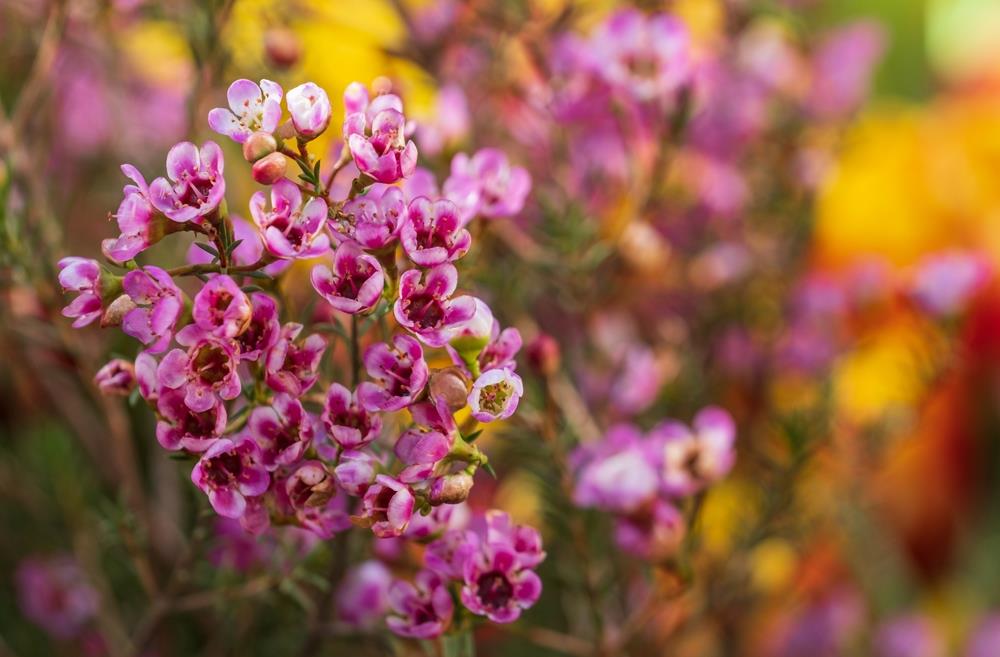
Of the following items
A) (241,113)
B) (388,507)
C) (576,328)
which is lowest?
(576,328)

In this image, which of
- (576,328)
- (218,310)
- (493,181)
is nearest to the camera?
(218,310)

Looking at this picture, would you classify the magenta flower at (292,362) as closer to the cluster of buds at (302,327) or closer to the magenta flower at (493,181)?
the cluster of buds at (302,327)

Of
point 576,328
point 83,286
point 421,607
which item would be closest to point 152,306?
point 83,286

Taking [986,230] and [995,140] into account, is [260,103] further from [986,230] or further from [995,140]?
[995,140]

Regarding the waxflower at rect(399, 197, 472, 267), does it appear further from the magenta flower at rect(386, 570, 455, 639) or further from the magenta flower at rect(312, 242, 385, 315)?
the magenta flower at rect(386, 570, 455, 639)

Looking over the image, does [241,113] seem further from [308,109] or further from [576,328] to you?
[576,328]

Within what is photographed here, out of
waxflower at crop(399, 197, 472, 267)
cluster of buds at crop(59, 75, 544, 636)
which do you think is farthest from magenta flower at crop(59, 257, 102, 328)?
waxflower at crop(399, 197, 472, 267)

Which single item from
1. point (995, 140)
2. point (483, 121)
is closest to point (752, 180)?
point (483, 121)
